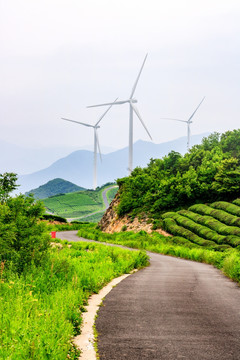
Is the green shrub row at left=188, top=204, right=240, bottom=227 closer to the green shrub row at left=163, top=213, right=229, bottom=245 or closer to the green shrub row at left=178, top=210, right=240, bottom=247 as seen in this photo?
the green shrub row at left=178, top=210, right=240, bottom=247

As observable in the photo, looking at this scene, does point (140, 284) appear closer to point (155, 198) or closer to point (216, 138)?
point (155, 198)

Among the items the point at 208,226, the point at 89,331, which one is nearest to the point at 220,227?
the point at 208,226

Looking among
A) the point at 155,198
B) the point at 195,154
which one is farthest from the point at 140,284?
the point at 195,154

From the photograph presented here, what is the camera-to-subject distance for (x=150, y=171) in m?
72.1

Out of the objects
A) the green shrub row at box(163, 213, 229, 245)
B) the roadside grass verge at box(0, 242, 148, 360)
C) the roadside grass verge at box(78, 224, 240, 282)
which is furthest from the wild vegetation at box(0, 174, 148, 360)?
the green shrub row at box(163, 213, 229, 245)

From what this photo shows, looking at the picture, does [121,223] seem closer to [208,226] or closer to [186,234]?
[186,234]

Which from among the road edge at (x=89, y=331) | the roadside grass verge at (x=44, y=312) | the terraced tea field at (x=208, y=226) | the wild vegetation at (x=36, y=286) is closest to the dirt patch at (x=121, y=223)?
the terraced tea field at (x=208, y=226)

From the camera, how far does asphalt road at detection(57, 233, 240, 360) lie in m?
7.57

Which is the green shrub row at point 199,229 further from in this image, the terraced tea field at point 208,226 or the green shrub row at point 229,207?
the green shrub row at point 229,207

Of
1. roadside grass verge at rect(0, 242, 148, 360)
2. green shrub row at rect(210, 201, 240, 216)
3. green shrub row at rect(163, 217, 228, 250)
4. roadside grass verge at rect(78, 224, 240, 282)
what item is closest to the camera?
roadside grass verge at rect(0, 242, 148, 360)

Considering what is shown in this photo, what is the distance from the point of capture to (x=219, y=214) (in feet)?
154

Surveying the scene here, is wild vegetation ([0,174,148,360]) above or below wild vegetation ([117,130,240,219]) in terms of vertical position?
below

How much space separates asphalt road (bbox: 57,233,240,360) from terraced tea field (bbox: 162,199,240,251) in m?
25.6

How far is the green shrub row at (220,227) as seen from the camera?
1576 inches
